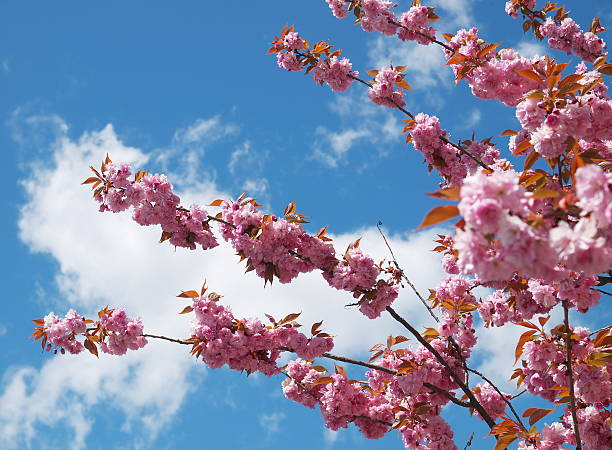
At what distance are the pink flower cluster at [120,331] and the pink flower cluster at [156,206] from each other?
33.9 inches

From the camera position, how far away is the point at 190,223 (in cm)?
510

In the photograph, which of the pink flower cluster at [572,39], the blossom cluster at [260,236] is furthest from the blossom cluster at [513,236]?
the pink flower cluster at [572,39]

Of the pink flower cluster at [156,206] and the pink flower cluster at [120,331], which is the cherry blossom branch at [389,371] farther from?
the pink flower cluster at [120,331]

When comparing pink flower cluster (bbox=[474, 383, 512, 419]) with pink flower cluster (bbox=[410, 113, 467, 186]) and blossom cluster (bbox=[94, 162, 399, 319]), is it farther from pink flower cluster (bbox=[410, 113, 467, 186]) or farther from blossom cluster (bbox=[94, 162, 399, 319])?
pink flower cluster (bbox=[410, 113, 467, 186])

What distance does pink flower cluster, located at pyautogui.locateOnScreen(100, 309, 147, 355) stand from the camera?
5125 millimetres

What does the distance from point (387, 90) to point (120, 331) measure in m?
3.80

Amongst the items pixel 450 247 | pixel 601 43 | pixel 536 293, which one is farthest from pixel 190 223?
pixel 601 43

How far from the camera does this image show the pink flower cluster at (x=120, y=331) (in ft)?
16.8

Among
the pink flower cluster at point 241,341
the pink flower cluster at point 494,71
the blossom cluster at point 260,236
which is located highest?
the pink flower cluster at point 494,71

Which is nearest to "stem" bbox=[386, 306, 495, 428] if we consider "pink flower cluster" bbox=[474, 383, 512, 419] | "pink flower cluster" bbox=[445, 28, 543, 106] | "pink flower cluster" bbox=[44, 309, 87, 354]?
"pink flower cluster" bbox=[474, 383, 512, 419]

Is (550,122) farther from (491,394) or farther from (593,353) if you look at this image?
(491,394)

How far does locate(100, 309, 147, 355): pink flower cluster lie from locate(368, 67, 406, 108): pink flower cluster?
3.54 m

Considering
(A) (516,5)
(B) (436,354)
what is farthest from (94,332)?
(A) (516,5)

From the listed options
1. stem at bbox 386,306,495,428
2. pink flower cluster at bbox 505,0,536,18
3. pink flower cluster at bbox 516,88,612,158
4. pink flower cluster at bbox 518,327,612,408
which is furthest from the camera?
pink flower cluster at bbox 505,0,536,18
